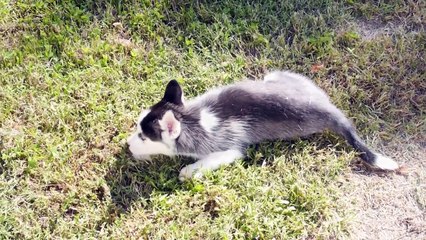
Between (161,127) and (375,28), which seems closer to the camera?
(161,127)

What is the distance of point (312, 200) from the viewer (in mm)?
3514

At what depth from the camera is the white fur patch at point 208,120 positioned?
12.0 feet

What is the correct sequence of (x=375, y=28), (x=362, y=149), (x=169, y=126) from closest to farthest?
(x=169, y=126) < (x=362, y=149) < (x=375, y=28)

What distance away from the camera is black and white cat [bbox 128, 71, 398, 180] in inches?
142

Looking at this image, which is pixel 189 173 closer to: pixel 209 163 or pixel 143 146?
pixel 209 163

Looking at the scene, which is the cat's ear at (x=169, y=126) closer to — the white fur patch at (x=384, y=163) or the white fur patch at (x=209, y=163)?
the white fur patch at (x=209, y=163)

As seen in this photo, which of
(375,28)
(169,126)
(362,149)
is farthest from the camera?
(375,28)

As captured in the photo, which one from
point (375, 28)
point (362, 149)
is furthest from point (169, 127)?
point (375, 28)

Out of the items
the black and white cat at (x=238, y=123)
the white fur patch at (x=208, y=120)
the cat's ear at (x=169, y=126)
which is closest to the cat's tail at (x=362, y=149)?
the black and white cat at (x=238, y=123)

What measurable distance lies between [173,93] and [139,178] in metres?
0.64

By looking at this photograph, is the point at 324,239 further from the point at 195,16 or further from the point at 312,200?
the point at 195,16

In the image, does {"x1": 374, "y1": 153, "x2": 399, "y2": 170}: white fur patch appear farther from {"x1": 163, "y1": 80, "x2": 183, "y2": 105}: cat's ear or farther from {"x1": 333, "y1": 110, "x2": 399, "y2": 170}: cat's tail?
{"x1": 163, "y1": 80, "x2": 183, "y2": 105}: cat's ear

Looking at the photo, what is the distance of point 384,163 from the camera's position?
367 cm

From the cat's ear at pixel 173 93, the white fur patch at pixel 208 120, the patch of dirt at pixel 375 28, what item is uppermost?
the cat's ear at pixel 173 93
